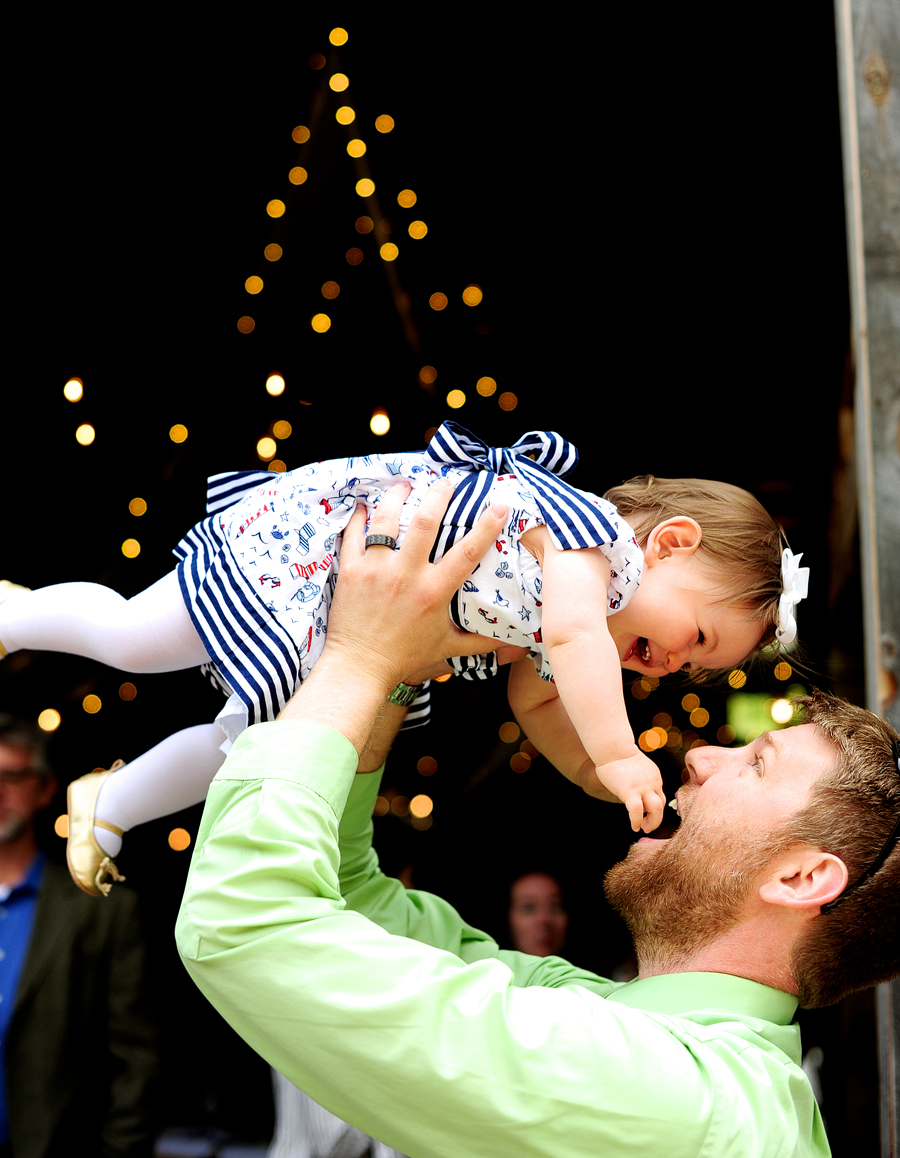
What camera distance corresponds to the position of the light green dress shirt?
2.68 ft

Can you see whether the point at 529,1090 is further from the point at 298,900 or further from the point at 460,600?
the point at 460,600

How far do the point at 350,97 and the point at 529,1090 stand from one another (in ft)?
7.19

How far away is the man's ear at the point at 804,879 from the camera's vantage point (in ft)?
3.49

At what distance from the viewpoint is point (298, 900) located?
83 centimetres

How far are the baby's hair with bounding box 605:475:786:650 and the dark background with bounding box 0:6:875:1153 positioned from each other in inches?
30.7

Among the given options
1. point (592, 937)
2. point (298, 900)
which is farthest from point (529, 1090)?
point (592, 937)

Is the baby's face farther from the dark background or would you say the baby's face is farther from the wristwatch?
the dark background

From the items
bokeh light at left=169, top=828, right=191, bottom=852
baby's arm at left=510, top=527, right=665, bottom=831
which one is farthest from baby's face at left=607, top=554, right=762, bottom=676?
bokeh light at left=169, top=828, right=191, bottom=852

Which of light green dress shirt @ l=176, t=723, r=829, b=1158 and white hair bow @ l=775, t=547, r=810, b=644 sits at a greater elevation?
white hair bow @ l=775, t=547, r=810, b=644

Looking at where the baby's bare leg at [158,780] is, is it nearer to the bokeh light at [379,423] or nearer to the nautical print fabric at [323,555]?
the nautical print fabric at [323,555]

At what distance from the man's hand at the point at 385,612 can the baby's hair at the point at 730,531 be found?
26 cm

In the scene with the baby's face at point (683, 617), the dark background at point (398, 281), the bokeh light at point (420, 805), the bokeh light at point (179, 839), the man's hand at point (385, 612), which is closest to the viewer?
the man's hand at point (385, 612)

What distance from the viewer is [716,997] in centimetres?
108

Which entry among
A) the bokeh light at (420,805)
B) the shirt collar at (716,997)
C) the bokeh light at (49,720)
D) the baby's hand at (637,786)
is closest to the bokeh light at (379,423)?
the bokeh light at (49,720)
